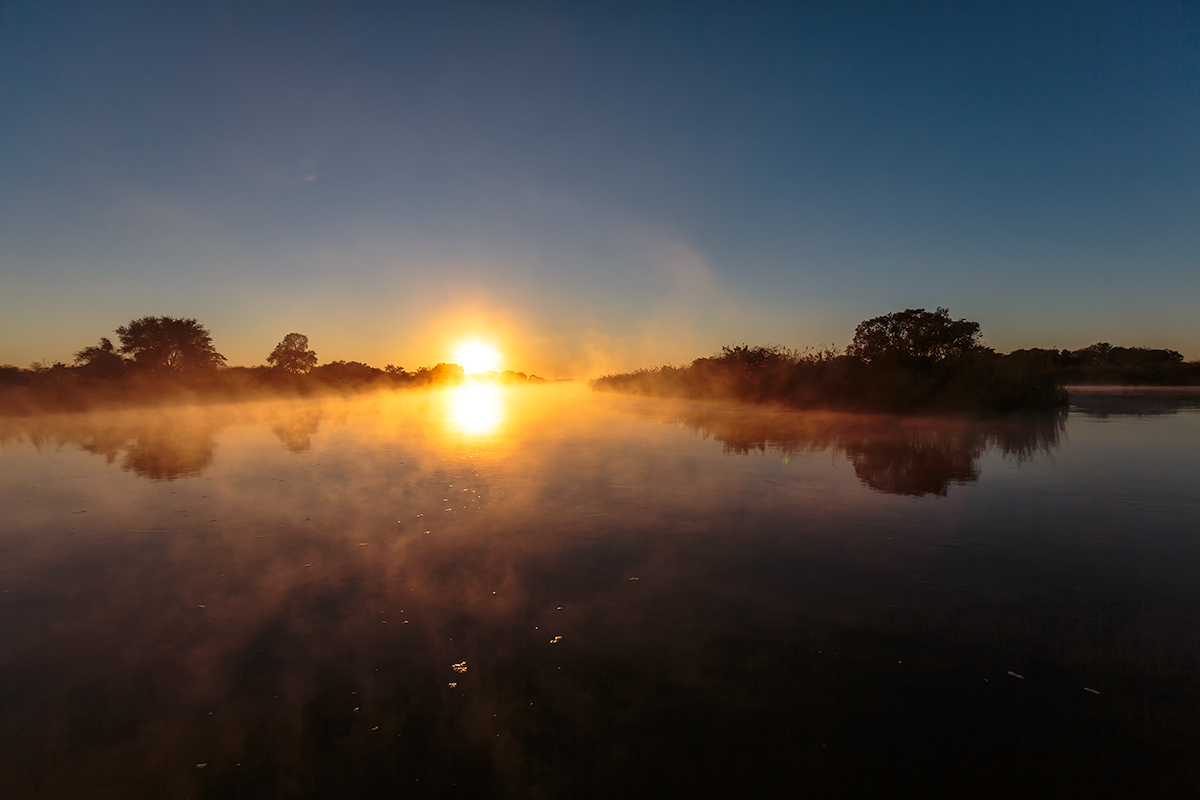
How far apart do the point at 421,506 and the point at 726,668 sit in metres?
6.54

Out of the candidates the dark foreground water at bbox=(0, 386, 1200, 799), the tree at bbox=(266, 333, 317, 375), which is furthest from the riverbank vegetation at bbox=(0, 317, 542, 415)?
the dark foreground water at bbox=(0, 386, 1200, 799)

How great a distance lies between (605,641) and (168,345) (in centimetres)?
6705

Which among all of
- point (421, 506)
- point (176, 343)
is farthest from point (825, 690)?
point (176, 343)

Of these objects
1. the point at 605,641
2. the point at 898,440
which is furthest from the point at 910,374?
the point at 605,641

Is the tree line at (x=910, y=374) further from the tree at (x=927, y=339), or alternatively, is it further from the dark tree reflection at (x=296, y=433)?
the dark tree reflection at (x=296, y=433)

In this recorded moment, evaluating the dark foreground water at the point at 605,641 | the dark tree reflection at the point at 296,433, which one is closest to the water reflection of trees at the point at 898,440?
the dark foreground water at the point at 605,641

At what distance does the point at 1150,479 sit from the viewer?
10.2 m

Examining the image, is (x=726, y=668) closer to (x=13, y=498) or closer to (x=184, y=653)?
(x=184, y=653)

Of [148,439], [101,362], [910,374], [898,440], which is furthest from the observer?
[101,362]

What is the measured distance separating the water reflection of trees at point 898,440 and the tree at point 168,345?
55.1 m

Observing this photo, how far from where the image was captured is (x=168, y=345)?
2103 inches

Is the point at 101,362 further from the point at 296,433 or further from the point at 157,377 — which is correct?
the point at 296,433

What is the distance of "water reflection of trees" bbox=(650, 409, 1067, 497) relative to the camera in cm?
1123

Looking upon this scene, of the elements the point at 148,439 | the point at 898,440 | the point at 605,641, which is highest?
the point at 148,439
